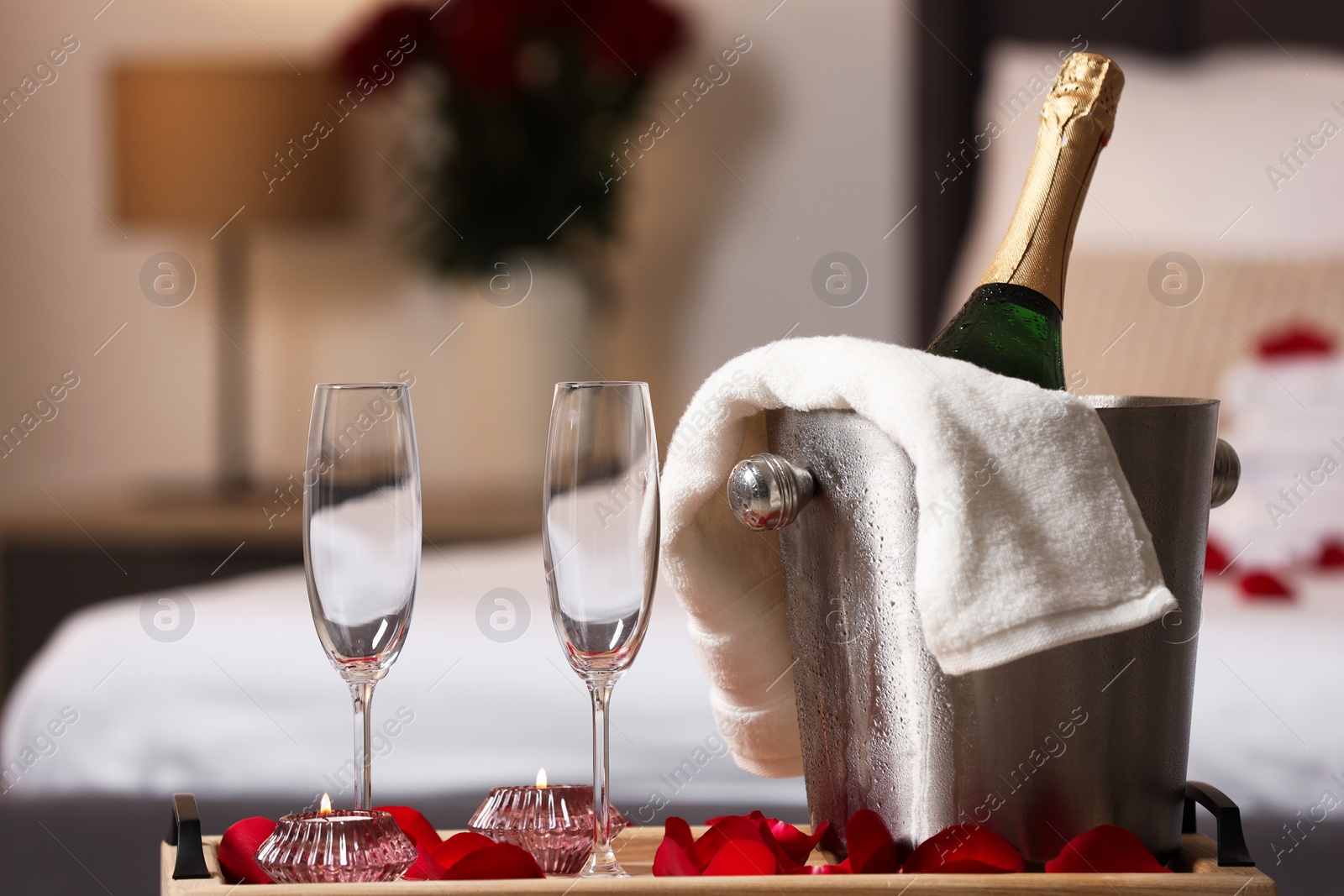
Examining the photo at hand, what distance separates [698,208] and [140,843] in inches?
75.3

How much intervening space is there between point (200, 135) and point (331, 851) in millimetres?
2227

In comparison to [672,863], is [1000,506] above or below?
above

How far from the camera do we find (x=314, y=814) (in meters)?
0.56

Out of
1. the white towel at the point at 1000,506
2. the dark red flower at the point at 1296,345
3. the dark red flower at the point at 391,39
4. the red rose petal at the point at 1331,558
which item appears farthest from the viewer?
the dark red flower at the point at 391,39

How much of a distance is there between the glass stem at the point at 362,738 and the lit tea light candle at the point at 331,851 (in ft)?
0.06

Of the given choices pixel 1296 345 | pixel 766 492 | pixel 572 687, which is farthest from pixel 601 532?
pixel 1296 345

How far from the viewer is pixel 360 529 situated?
22.3 inches

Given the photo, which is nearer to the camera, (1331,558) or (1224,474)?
(1224,474)

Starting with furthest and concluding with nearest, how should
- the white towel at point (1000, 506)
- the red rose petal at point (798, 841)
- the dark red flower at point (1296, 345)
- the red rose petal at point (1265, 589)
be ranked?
the dark red flower at point (1296, 345), the red rose petal at point (1265, 589), the red rose petal at point (798, 841), the white towel at point (1000, 506)

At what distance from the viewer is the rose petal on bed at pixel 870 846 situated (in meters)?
0.57

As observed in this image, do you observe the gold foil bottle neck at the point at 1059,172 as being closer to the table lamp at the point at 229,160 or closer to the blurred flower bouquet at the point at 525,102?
the blurred flower bouquet at the point at 525,102

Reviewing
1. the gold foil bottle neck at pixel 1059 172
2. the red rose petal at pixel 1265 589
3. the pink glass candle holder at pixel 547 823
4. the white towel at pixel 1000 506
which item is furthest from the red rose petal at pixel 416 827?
the red rose petal at pixel 1265 589

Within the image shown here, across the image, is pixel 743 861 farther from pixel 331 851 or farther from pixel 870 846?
pixel 331 851

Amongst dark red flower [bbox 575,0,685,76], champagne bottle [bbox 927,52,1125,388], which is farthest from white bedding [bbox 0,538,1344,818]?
dark red flower [bbox 575,0,685,76]
